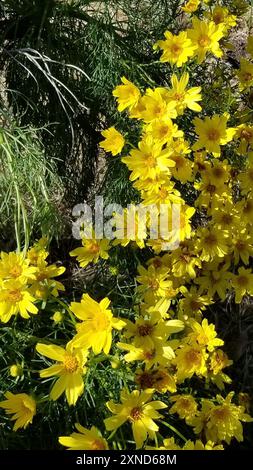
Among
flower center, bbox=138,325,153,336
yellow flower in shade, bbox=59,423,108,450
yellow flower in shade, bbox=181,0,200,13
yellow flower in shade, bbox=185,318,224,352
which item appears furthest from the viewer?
yellow flower in shade, bbox=181,0,200,13

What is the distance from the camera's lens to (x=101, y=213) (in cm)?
152

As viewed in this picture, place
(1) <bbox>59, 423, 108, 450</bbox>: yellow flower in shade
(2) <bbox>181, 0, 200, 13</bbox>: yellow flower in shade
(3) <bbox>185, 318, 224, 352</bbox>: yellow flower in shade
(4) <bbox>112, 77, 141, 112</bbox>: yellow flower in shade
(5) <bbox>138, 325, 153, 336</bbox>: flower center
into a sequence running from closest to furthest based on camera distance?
1. (1) <bbox>59, 423, 108, 450</bbox>: yellow flower in shade
2. (5) <bbox>138, 325, 153, 336</bbox>: flower center
3. (3) <bbox>185, 318, 224, 352</bbox>: yellow flower in shade
4. (4) <bbox>112, 77, 141, 112</bbox>: yellow flower in shade
5. (2) <bbox>181, 0, 200, 13</bbox>: yellow flower in shade

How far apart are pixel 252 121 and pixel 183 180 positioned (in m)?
0.34

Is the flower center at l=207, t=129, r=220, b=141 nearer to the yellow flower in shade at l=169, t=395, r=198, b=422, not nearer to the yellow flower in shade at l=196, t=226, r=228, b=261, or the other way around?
the yellow flower in shade at l=196, t=226, r=228, b=261

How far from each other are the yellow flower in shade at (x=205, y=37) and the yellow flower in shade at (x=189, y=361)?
597 millimetres

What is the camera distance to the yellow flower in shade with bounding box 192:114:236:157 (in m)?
1.24

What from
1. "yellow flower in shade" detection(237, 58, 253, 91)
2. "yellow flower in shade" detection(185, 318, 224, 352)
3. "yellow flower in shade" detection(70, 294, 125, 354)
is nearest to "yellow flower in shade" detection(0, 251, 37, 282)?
"yellow flower in shade" detection(70, 294, 125, 354)

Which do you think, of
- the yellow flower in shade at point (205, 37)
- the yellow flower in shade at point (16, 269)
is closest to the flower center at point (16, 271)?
the yellow flower in shade at point (16, 269)

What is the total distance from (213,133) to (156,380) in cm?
52

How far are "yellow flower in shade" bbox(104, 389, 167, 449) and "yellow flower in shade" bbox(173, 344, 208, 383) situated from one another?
137mm

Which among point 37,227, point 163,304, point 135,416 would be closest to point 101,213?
point 37,227

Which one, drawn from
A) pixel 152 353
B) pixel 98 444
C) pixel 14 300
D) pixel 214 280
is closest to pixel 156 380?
pixel 152 353

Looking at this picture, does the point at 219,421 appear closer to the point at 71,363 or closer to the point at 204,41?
the point at 71,363

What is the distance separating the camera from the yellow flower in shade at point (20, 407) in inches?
38.3
